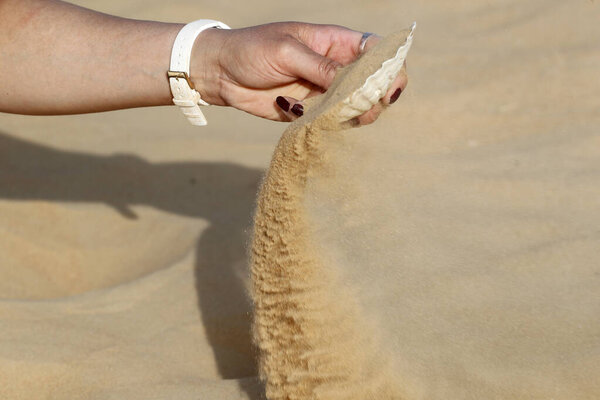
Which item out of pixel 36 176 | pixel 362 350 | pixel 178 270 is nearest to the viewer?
pixel 362 350

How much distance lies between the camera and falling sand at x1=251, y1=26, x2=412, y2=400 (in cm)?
152

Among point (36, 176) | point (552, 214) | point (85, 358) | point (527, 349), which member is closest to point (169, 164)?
point (36, 176)

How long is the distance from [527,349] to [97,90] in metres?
1.34

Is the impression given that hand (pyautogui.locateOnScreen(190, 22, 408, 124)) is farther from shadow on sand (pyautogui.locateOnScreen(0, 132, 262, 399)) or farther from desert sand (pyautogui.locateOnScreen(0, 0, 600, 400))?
shadow on sand (pyautogui.locateOnScreen(0, 132, 262, 399))

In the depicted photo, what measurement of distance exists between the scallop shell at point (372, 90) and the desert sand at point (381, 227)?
0.34 feet

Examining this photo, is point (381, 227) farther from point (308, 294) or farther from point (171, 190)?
point (171, 190)

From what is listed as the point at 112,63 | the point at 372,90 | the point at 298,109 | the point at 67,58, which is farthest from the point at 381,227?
the point at 67,58

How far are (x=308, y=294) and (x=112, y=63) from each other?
94 centimetres

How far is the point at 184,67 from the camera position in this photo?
196 centimetres

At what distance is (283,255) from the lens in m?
1.57

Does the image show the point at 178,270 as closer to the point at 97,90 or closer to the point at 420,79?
the point at 97,90

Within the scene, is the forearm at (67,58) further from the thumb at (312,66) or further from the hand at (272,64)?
the thumb at (312,66)

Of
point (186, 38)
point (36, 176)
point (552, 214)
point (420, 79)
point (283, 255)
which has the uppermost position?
point (186, 38)

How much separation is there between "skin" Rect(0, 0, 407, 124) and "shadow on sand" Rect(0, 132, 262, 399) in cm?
62
